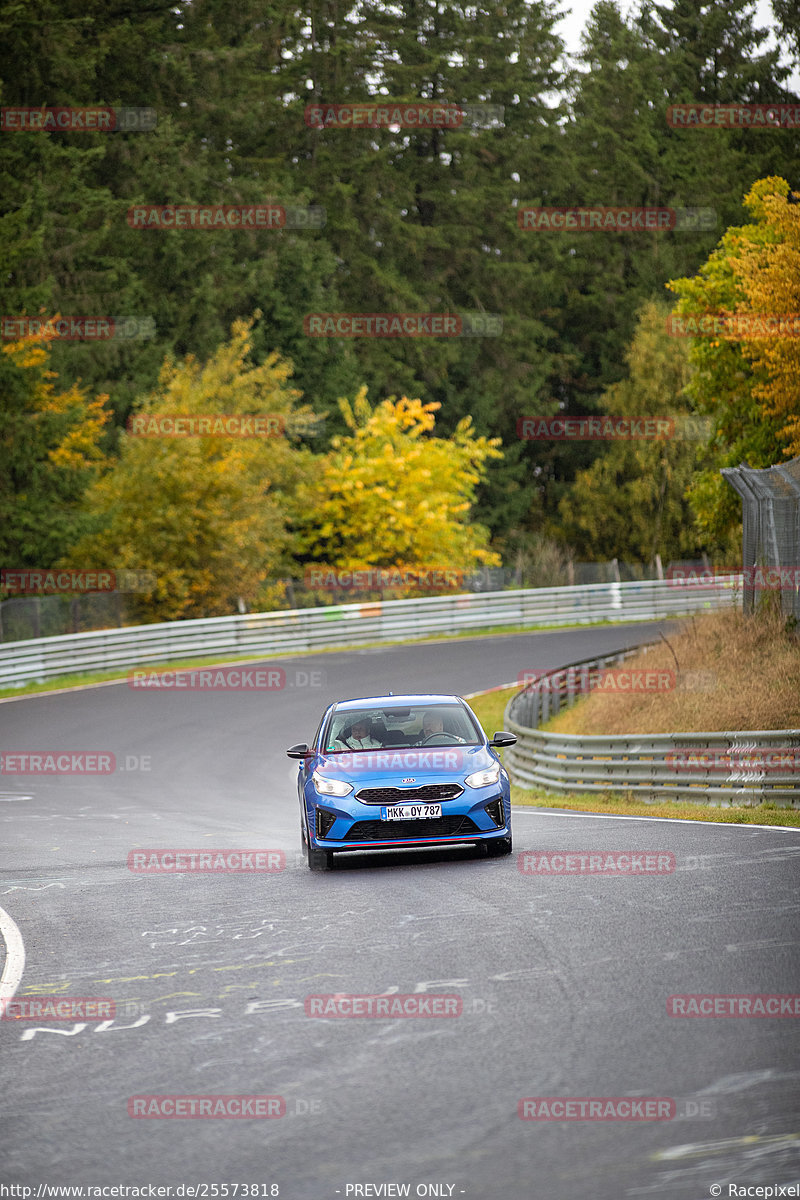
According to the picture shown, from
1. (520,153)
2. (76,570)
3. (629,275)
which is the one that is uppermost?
(520,153)

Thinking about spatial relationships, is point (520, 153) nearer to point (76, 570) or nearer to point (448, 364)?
point (448, 364)

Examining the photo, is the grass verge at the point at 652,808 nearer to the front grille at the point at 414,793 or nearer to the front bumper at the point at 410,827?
the front bumper at the point at 410,827

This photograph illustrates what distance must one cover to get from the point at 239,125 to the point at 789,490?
4723 centimetres

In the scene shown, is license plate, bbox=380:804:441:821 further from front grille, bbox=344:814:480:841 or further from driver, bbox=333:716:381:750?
driver, bbox=333:716:381:750

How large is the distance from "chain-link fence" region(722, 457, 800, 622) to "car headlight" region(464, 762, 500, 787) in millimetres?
9457

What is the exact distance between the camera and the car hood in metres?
12.9

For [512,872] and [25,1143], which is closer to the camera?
[25,1143]

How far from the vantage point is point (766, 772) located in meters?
16.9

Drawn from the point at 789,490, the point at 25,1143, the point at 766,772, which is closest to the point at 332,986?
the point at 25,1143

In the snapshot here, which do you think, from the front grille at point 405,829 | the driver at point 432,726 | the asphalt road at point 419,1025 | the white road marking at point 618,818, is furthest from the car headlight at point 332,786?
the white road marking at point 618,818

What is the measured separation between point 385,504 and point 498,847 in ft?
131

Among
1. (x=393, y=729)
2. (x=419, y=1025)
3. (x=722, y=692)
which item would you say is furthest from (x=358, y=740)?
(x=722, y=692)

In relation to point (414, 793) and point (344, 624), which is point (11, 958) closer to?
point (414, 793)

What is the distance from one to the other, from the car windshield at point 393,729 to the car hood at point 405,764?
1.29ft
